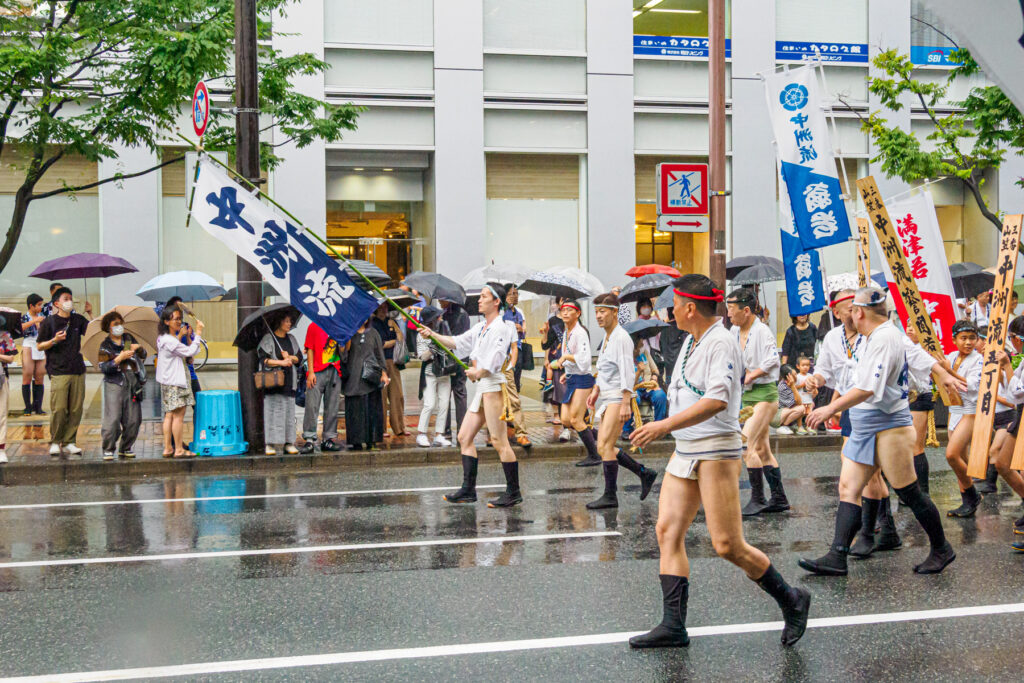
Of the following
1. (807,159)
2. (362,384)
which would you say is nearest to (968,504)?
(807,159)

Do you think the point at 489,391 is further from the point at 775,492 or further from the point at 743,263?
the point at 743,263

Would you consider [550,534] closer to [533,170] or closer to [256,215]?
[256,215]

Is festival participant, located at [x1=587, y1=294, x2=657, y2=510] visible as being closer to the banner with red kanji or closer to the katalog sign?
the banner with red kanji

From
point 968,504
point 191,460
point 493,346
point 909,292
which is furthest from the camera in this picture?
point 191,460

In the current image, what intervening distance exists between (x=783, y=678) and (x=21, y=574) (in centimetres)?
505

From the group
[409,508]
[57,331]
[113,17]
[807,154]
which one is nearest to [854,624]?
[409,508]

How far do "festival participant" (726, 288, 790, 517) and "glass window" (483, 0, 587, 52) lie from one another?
15.2m

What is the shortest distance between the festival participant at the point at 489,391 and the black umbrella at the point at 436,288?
4.10 m

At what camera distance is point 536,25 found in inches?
891

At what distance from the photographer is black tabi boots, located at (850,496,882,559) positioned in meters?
7.37

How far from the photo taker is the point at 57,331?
11844 millimetres

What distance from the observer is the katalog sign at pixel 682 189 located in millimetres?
13148

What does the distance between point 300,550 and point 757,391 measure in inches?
156

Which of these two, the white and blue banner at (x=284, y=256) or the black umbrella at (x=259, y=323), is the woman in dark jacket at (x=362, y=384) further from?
the white and blue banner at (x=284, y=256)
